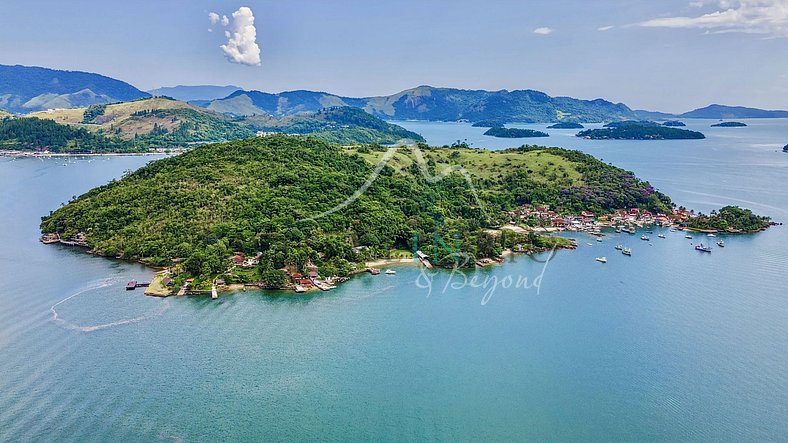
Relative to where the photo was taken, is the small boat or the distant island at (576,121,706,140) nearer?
the small boat

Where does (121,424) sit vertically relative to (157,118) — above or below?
below

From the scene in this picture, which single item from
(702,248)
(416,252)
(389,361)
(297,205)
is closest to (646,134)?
(702,248)

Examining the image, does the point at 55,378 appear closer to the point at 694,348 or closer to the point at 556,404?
the point at 556,404

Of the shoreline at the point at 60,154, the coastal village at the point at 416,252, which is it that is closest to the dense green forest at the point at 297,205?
the coastal village at the point at 416,252

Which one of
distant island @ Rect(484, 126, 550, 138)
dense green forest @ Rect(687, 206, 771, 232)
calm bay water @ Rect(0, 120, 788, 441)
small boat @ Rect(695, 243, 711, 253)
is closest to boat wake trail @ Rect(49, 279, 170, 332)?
calm bay water @ Rect(0, 120, 788, 441)

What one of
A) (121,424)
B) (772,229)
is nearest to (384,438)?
(121,424)

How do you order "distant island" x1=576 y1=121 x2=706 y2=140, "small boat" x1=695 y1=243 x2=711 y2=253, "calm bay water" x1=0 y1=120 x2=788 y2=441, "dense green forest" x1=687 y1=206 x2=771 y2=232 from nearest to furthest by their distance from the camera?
"calm bay water" x1=0 y1=120 x2=788 y2=441
"small boat" x1=695 y1=243 x2=711 y2=253
"dense green forest" x1=687 y1=206 x2=771 y2=232
"distant island" x1=576 y1=121 x2=706 y2=140

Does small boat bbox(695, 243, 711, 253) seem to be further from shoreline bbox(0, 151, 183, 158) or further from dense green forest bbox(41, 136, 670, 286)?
shoreline bbox(0, 151, 183, 158)
